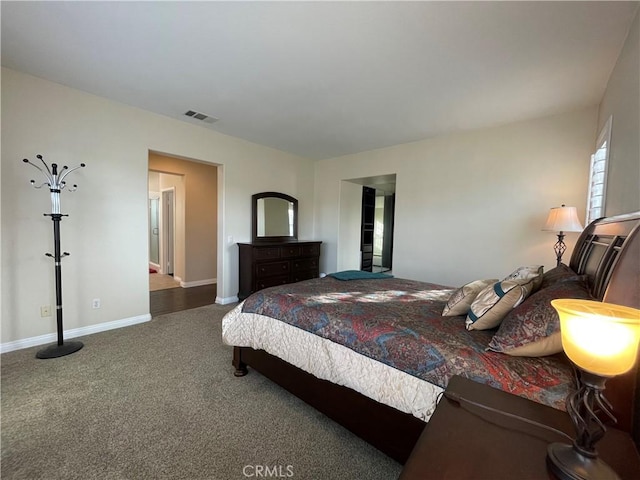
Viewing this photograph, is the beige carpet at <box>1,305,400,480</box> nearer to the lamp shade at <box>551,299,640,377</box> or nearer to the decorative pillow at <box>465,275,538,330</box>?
the decorative pillow at <box>465,275,538,330</box>

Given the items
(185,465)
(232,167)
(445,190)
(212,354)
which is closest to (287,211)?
(232,167)

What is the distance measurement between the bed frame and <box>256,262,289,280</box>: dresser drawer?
2190 mm

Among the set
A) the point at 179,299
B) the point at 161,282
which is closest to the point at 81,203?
the point at 179,299

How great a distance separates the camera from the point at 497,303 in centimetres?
152

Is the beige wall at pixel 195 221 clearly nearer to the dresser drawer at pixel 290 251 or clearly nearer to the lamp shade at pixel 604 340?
the dresser drawer at pixel 290 251

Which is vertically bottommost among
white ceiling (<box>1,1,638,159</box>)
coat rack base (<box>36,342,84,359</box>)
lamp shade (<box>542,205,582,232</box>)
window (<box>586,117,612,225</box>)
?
coat rack base (<box>36,342,84,359</box>)

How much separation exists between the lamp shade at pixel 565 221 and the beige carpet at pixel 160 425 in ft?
9.28

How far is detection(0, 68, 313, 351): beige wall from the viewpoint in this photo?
2711 millimetres

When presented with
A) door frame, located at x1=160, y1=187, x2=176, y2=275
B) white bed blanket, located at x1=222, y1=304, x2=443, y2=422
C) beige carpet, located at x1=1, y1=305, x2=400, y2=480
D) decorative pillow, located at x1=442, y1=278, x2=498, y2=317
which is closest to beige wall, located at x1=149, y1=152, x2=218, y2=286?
door frame, located at x1=160, y1=187, x2=176, y2=275

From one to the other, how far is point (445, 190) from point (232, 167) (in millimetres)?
3357

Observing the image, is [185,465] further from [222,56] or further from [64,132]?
[64,132]

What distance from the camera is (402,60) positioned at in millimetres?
2338

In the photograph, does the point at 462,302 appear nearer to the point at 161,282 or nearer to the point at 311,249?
the point at 311,249

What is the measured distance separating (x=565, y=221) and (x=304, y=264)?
3.77 m
